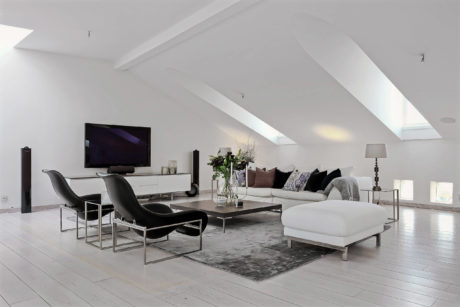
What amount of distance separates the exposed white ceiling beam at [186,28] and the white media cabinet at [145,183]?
2296 millimetres

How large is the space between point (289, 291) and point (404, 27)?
124 inches

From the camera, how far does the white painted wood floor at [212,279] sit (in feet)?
8.13

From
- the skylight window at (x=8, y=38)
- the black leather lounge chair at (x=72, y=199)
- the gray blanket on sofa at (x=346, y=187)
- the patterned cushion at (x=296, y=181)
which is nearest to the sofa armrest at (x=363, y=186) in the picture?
the gray blanket on sofa at (x=346, y=187)

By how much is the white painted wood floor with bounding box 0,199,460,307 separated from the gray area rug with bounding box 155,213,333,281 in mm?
125

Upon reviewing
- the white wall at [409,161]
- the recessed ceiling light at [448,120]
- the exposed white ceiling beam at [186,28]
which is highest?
the exposed white ceiling beam at [186,28]

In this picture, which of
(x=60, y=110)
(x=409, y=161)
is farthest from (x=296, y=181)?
(x=60, y=110)

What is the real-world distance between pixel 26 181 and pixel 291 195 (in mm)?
4464

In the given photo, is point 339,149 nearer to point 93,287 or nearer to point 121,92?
point 121,92

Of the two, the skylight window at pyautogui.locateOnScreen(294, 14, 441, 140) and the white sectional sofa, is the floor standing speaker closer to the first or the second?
the white sectional sofa

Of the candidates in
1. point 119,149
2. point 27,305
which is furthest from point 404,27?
point 119,149

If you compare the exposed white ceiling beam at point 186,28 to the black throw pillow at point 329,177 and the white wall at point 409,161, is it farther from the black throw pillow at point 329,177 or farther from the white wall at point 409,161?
the white wall at point 409,161

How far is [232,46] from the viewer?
554cm

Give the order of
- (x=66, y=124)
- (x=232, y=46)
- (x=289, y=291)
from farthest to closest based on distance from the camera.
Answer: (x=66, y=124), (x=232, y=46), (x=289, y=291)

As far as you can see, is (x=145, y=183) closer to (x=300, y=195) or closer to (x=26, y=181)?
(x=26, y=181)
